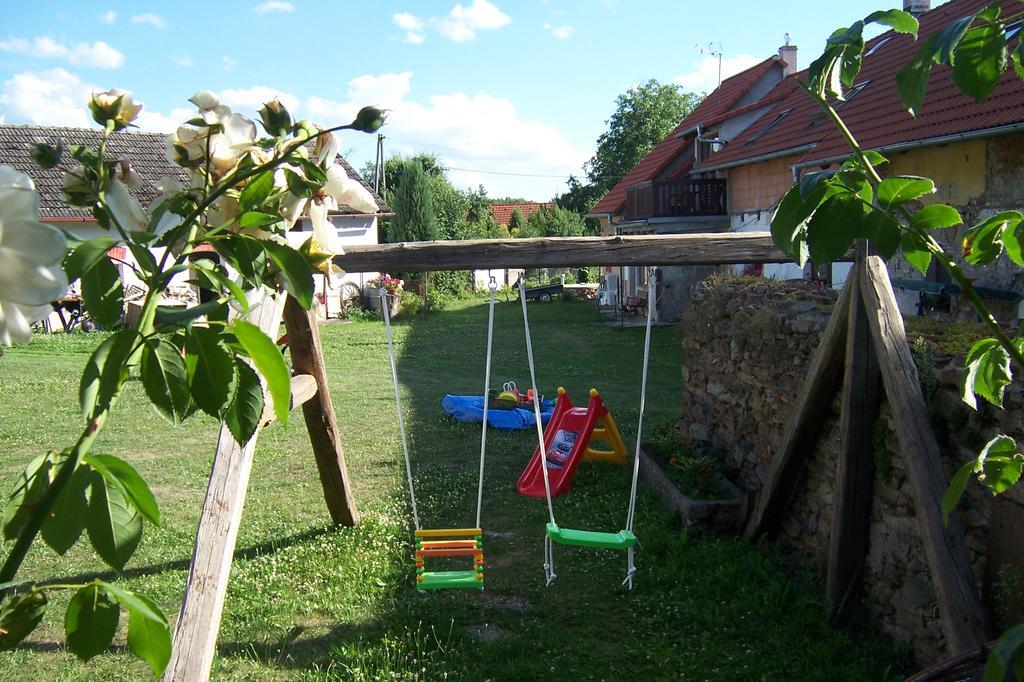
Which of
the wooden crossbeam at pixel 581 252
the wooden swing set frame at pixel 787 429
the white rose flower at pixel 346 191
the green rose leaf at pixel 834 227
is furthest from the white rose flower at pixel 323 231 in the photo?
the wooden crossbeam at pixel 581 252

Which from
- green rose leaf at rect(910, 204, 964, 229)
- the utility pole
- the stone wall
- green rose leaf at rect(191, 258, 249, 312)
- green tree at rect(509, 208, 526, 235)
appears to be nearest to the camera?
green rose leaf at rect(191, 258, 249, 312)

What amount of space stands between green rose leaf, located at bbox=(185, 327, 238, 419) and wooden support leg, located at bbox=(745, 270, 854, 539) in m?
3.83

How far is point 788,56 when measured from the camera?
2231 centimetres

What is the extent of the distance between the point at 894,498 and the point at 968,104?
774 cm

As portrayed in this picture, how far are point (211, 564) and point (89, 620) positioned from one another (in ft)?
9.22

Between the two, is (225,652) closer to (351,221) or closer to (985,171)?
(985,171)

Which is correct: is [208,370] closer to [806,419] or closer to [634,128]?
[806,419]

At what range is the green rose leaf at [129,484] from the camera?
711 mm

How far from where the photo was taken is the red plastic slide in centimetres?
710

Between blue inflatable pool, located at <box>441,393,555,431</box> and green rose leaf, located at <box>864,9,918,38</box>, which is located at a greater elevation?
green rose leaf, located at <box>864,9,918,38</box>

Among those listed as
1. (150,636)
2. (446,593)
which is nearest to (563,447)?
(446,593)

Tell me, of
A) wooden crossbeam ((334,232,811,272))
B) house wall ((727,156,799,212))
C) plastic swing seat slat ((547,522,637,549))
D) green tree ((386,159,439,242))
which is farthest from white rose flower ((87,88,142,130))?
green tree ((386,159,439,242))

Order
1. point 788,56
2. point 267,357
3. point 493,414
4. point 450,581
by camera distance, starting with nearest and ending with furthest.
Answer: point 267,357 → point 450,581 → point 493,414 → point 788,56

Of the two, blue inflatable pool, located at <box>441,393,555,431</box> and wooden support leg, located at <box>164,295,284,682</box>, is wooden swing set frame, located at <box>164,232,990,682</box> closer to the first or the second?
wooden support leg, located at <box>164,295,284,682</box>
